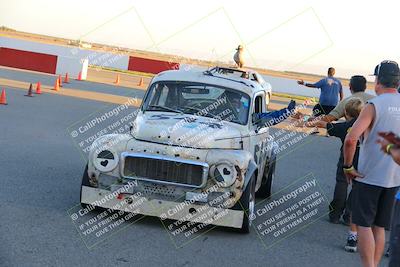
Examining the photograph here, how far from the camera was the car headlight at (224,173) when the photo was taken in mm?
6562

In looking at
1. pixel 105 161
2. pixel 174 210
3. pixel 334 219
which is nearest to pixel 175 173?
pixel 174 210

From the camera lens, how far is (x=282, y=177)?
10.5 meters

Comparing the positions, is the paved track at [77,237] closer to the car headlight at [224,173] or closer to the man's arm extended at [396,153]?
the car headlight at [224,173]

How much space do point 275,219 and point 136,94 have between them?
726 inches

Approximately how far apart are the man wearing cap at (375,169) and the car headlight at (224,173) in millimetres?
1634

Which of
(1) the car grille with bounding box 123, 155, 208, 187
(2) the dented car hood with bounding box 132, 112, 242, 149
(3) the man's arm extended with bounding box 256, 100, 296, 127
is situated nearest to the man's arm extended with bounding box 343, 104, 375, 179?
(1) the car grille with bounding box 123, 155, 208, 187

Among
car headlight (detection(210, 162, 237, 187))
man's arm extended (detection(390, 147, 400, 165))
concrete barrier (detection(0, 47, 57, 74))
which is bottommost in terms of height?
concrete barrier (detection(0, 47, 57, 74))

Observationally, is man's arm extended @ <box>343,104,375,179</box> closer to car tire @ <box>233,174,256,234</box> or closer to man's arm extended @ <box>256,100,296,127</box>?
car tire @ <box>233,174,256,234</box>

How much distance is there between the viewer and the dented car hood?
6.89 meters

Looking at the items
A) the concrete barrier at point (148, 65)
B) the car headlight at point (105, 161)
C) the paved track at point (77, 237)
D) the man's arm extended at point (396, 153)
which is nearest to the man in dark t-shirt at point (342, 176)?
the paved track at point (77, 237)

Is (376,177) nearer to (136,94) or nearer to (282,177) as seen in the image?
(282,177)

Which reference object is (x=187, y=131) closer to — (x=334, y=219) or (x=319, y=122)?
(x=319, y=122)

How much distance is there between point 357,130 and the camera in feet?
16.3

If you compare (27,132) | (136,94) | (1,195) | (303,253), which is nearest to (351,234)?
(303,253)
